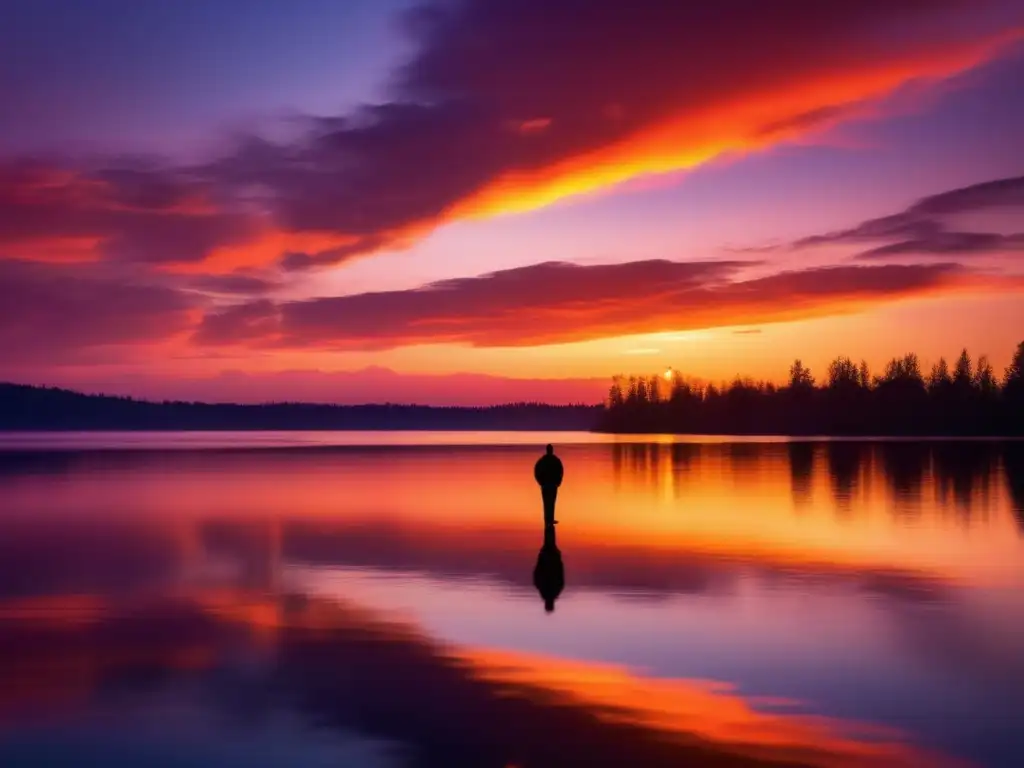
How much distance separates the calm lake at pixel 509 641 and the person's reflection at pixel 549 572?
20 cm

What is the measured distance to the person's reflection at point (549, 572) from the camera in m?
17.3

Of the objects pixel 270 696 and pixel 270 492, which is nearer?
pixel 270 696

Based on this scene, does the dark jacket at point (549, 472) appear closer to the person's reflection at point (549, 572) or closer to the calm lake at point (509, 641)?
the person's reflection at point (549, 572)

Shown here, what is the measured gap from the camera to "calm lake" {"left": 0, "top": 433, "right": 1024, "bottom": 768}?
9.55 m

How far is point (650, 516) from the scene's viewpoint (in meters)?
31.8

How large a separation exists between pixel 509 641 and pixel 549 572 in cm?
650

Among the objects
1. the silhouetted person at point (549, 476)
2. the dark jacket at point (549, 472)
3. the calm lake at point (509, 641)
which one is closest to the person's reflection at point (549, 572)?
the calm lake at point (509, 641)

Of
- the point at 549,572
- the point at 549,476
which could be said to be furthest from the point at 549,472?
the point at 549,572

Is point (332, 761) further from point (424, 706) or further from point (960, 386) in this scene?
point (960, 386)

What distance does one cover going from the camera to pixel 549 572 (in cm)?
2006

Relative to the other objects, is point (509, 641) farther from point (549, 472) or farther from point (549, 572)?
point (549, 472)

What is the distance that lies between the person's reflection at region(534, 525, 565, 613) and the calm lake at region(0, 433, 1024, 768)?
199 mm

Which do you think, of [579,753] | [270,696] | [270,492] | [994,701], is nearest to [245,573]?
[270,696]

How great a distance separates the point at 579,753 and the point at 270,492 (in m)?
34.7
